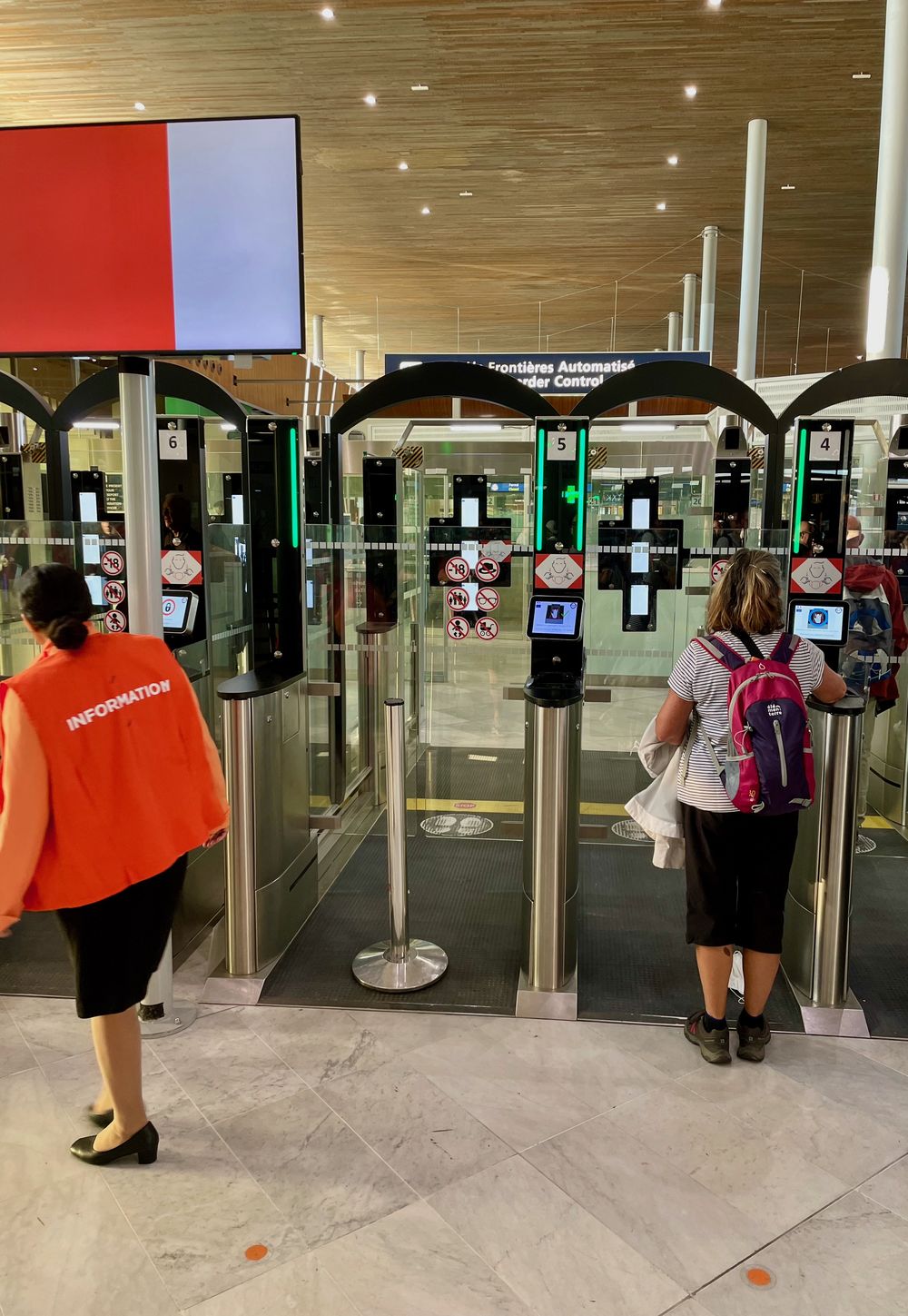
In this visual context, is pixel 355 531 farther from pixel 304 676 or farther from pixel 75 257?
pixel 75 257

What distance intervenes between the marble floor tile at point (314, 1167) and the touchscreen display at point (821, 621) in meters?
2.42

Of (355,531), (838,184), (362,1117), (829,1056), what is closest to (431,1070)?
(362,1117)

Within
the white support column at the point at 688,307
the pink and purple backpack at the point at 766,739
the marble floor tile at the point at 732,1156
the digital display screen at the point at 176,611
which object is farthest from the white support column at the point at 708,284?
the marble floor tile at the point at 732,1156

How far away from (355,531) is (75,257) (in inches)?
91.5

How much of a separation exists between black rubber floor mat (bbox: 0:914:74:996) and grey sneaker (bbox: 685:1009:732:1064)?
184cm

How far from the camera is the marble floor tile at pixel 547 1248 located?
1729mm

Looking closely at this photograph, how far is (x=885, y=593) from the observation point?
3.96 metres

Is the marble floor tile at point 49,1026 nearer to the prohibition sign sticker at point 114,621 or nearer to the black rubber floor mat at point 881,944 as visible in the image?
the prohibition sign sticker at point 114,621

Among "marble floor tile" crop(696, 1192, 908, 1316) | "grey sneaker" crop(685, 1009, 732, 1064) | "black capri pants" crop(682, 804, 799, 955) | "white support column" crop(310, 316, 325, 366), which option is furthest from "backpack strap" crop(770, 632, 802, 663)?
"white support column" crop(310, 316, 325, 366)

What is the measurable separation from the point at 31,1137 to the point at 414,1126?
0.89m

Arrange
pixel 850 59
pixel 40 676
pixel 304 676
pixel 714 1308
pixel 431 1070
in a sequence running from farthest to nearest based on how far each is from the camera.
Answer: pixel 850 59 < pixel 304 676 < pixel 431 1070 < pixel 40 676 < pixel 714 1308

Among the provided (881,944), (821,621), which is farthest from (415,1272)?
(821,621)

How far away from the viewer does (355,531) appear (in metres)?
4.53

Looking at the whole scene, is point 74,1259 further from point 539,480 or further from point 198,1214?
point 539,480
